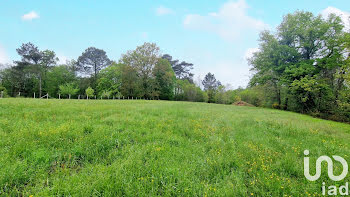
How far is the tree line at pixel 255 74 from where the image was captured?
16.4m

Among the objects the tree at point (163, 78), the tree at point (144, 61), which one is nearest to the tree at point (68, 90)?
the tree at point (144, 61)

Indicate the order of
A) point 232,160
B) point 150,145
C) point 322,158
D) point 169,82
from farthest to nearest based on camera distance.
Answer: point 169,82 < point 150,145 < point 322,158 < point 232,160

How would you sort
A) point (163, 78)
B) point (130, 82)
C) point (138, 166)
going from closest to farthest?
1. point (138, 166)
2. point (130, 82)
3. point (163, 78)

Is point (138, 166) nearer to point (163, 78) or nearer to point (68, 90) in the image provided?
point (163, 78)

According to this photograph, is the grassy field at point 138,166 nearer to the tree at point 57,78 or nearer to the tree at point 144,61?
the tree at point 144,61

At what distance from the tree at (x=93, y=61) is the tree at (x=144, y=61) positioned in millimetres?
10338

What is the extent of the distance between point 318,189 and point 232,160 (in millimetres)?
1404

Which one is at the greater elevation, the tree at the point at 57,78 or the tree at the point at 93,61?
the tree at the point at 93,61

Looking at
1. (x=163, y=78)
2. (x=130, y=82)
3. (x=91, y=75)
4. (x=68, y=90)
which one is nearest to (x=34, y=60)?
(x=68, y=90)

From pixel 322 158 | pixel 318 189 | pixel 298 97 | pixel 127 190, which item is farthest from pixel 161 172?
pixel 298 97

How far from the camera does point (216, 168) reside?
275 centimetres

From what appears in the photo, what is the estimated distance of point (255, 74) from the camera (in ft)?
74.8

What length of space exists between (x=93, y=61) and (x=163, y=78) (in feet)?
82.1

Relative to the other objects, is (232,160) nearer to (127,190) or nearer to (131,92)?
(127,190)
